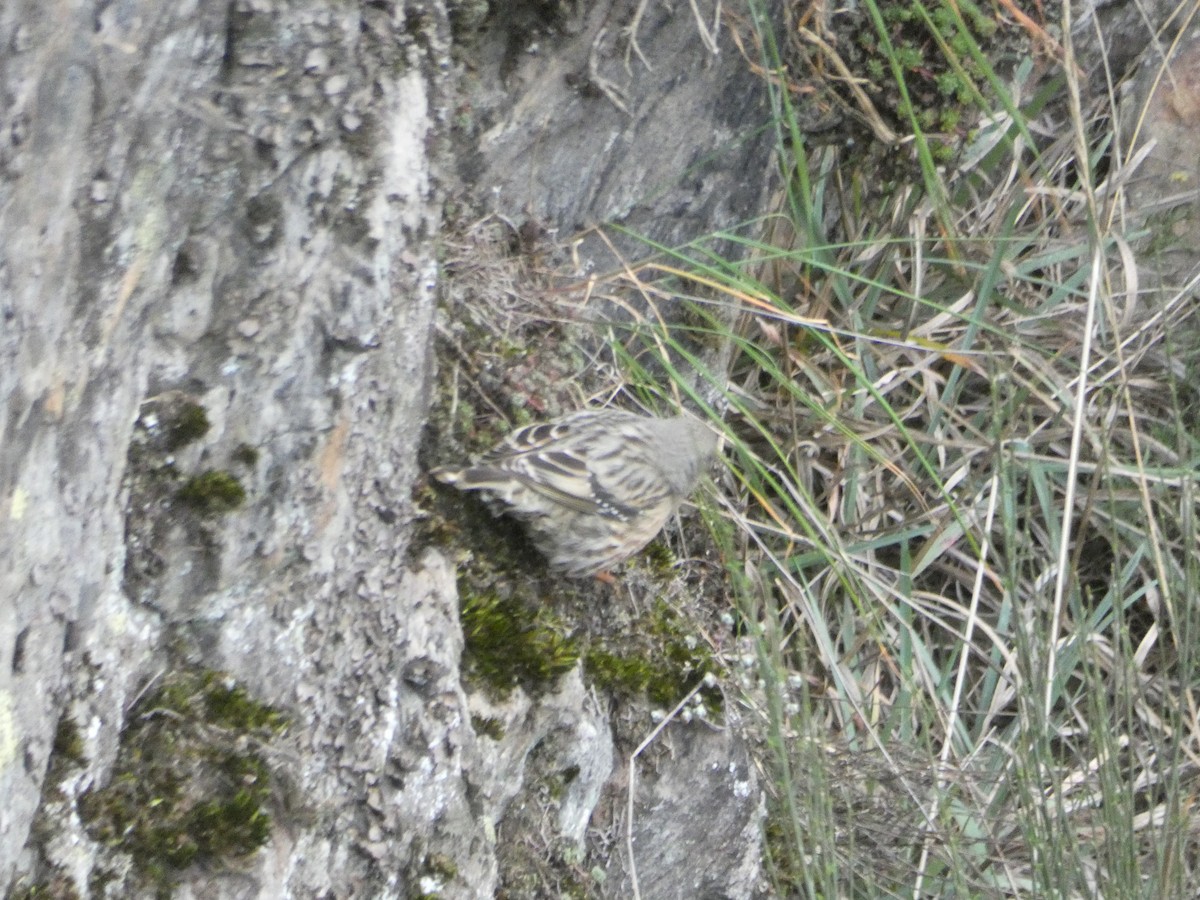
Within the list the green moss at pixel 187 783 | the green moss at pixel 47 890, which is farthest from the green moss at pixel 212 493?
the green moss at pixel 47 890

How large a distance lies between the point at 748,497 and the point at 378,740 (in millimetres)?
1861

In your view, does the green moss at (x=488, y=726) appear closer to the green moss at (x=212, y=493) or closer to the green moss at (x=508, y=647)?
the green moss at (x=508, y=647)

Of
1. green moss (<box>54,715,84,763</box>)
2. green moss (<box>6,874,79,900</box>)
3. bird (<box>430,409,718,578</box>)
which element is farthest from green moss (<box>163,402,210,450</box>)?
green moss (<box>6,874,79,900</box>)

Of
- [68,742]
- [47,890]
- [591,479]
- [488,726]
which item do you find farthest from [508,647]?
[47,890]

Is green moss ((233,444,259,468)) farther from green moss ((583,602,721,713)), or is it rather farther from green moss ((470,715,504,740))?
green moss ((583,602,721,713))

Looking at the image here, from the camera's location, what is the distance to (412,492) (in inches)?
125

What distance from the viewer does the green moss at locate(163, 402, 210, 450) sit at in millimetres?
2639

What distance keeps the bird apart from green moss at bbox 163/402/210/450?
27.2 inches

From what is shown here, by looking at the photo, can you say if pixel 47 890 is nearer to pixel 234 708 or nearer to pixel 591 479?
pixel 234 708

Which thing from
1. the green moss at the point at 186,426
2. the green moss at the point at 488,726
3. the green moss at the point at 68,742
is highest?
Answer: the green moss at the point at 186,426

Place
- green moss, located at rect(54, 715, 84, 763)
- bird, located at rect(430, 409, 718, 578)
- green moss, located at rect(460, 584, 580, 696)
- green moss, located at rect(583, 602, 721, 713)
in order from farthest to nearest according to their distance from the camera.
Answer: green moss, located at rect(583, 602, 721, 713) → bird, located at rect(430, 409, 718, 578) → green moss, located at rect(460, 584, 580, 696) → green moss, located at rect(54, 715, 84, 763)

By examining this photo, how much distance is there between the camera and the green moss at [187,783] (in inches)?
94.6

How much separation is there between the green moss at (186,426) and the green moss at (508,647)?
0.83 meters

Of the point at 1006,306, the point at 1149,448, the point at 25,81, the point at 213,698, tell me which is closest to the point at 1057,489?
the point at 1149,448
